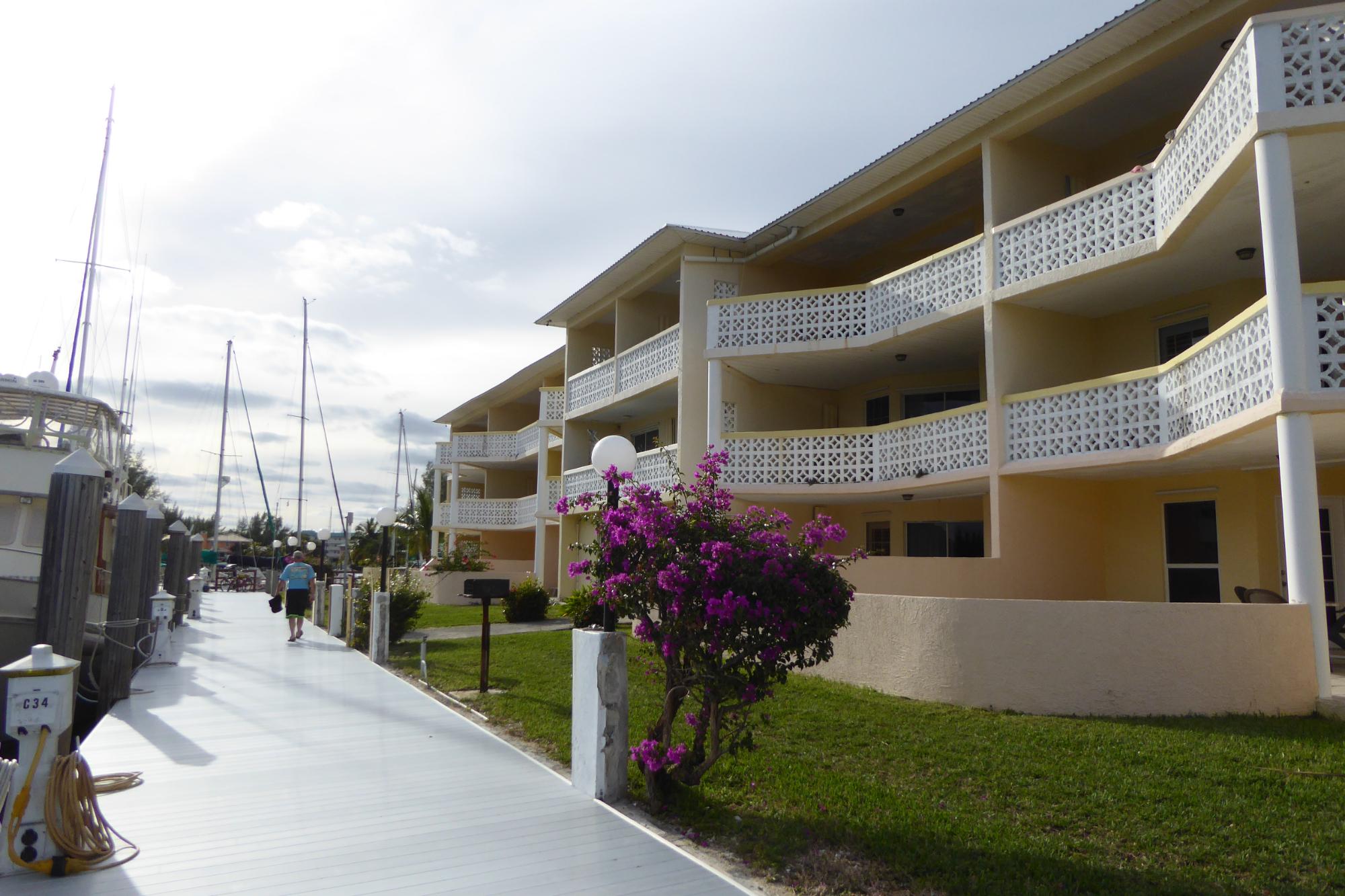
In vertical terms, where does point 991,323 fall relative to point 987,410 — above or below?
above

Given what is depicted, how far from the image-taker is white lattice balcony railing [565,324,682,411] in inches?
854

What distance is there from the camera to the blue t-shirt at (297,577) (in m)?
19.1

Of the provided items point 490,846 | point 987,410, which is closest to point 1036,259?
point 987,410

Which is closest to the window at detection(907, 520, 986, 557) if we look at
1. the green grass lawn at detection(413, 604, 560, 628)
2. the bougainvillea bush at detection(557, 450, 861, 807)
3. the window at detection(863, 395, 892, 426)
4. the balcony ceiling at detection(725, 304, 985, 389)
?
the window at detection(863, 395, 892, 426)

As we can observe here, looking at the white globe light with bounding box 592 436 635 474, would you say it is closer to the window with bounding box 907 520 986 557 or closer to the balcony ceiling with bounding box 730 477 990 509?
the balcony ceiling with bounding box 730 477 990 509

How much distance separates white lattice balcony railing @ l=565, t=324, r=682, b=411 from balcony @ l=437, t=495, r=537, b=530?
9178 mm

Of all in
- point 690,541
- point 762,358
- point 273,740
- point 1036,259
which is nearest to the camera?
point 690,541

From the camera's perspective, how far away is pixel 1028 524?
588 inches

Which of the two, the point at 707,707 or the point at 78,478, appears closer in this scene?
the point at 707,707

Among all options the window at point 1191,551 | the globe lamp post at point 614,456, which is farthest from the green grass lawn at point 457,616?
the globe lamp post at point 614,456

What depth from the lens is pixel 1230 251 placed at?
498 inches

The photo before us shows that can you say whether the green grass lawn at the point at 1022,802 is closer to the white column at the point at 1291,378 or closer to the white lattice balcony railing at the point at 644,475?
the white column at the point at 1291,378

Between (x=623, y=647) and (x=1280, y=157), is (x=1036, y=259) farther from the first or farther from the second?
(x=623, y=647)

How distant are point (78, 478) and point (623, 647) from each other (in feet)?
18.0
